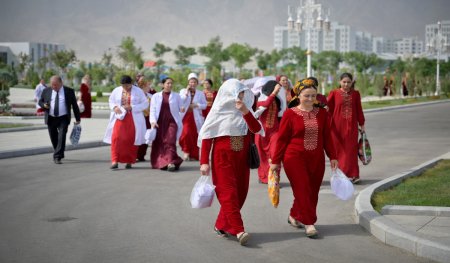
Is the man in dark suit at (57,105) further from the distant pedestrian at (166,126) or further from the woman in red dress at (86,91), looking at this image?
the woman in red dress at (86,91)

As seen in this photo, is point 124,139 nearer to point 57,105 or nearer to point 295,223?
point 57,105

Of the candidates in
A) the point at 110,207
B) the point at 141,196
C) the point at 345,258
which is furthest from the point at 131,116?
the point at 345,258

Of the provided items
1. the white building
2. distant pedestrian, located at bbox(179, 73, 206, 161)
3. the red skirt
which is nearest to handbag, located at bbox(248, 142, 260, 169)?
the red skirt

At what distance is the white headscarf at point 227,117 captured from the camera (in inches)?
320

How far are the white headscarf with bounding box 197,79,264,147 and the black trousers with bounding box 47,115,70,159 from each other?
743cm

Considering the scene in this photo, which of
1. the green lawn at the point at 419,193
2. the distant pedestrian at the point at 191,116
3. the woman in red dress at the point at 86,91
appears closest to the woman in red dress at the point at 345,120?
the green lawn at the point at 419,193

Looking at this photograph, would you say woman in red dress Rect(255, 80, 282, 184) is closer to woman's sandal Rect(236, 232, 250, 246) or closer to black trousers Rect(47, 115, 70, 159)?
black trousers Rect(47, 115, 70, 159)

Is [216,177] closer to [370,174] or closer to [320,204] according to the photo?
[320,204]

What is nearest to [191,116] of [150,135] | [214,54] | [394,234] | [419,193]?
[150,135]

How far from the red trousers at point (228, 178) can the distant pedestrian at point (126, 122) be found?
6475 mm

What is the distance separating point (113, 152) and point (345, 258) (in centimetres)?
813

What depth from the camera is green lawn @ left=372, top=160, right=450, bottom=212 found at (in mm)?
9211

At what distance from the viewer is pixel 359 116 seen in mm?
12281

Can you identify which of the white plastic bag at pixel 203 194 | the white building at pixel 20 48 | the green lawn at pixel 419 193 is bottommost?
the green lawn at pixel 419 193
